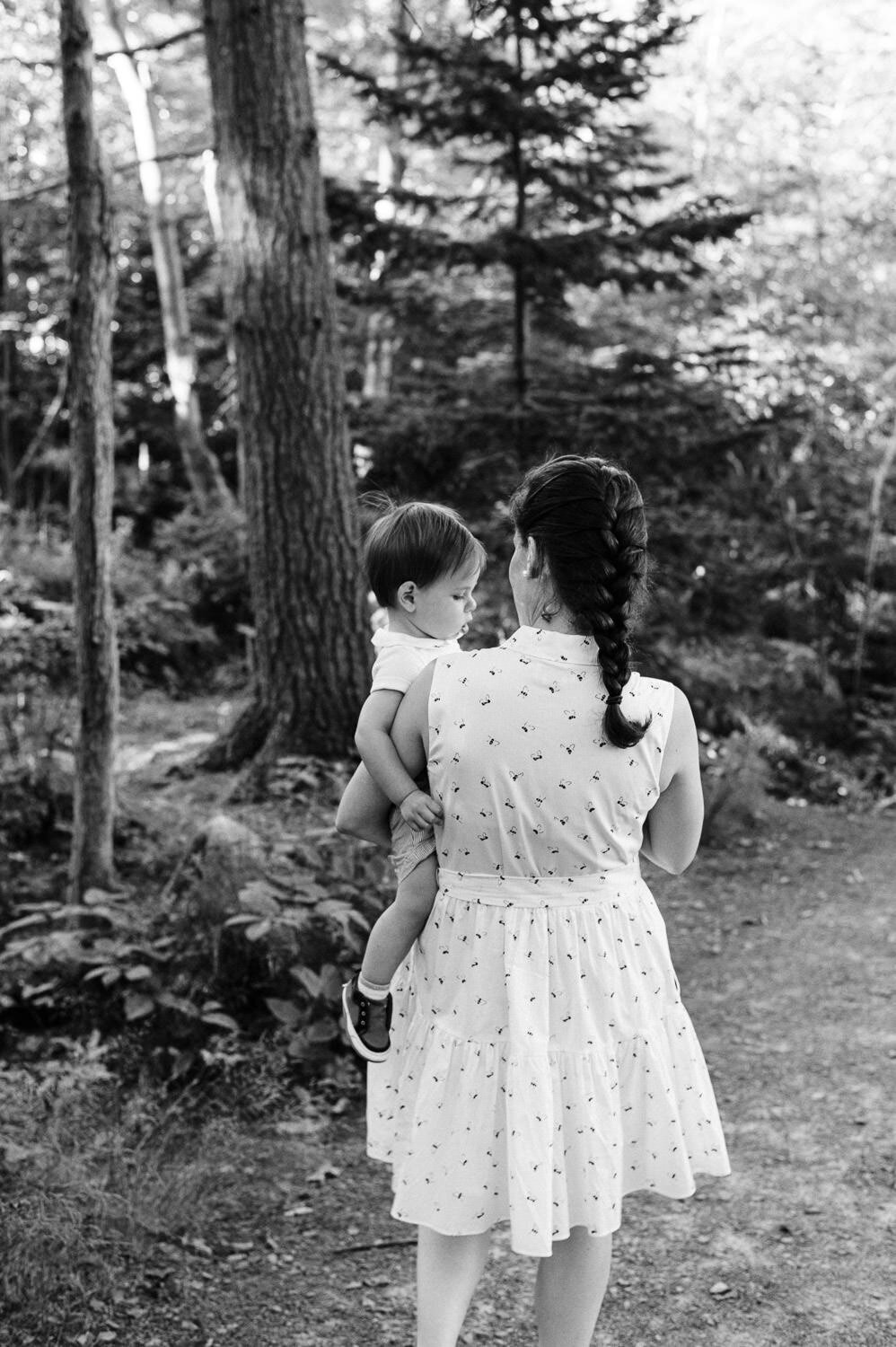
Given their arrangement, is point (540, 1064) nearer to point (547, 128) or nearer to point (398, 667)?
point (398, 667)

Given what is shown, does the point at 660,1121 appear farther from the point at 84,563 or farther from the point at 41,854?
the point at 41,854

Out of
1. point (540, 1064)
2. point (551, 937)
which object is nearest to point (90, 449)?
point (551, 937)

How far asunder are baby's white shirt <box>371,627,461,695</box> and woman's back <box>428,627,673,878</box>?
0.16 m

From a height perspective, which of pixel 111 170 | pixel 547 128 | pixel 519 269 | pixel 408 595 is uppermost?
pixel 547 128

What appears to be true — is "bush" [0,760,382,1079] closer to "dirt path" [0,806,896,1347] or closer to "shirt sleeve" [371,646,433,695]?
"dirt path" [0,806,896,1347]

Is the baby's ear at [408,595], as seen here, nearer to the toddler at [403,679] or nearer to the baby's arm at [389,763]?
the toddler at [403,679]

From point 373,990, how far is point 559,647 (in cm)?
74

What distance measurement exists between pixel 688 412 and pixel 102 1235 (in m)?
5.45

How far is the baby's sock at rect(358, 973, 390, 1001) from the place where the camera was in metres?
2.28

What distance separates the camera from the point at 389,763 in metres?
2.15

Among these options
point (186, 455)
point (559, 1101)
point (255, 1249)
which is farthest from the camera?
point (186, 455)

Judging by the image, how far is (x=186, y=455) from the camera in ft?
49.1

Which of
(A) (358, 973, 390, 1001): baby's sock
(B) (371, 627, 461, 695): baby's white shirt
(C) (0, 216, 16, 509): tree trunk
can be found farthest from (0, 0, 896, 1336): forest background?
(A) (358, 973, 390, 1001): baby's sock

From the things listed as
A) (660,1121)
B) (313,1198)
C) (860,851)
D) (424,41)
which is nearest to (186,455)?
(424,41)
